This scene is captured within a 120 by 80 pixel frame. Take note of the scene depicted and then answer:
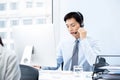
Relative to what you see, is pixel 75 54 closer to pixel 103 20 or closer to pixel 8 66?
pixel 103 20

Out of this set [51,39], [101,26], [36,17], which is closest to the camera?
[51,39]

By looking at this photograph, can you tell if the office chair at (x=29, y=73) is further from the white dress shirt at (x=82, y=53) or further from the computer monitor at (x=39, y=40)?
the white dress shirt at (x=82, y=53)

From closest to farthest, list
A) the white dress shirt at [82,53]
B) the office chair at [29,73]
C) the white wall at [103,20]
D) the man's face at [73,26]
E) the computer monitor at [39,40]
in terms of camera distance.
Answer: the office chair at [29,73], the computer monitor at [39,40], the white dress shirt at [82,53], the man's face at [73,26], the white wall at [103,20]

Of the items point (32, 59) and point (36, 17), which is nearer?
Result: point (32, 59)

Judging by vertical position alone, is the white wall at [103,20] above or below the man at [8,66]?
above

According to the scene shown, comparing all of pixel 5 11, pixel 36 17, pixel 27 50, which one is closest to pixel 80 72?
pixel 27 50

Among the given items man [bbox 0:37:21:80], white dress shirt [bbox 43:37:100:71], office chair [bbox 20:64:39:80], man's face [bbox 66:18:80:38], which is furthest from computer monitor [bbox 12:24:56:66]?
man [bbox 0:37:21:80]

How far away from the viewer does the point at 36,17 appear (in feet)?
12.2

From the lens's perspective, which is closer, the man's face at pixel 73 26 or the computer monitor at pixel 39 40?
the computer monitor at pixel 39 40

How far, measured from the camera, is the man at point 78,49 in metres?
2.62

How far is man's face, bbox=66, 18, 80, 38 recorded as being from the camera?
276cm

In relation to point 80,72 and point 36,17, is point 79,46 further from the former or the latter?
point 36,17

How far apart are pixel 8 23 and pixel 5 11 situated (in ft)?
0.62

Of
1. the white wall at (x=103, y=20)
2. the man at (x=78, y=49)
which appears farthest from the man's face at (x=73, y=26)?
the white wall at (x=103, y=20)
